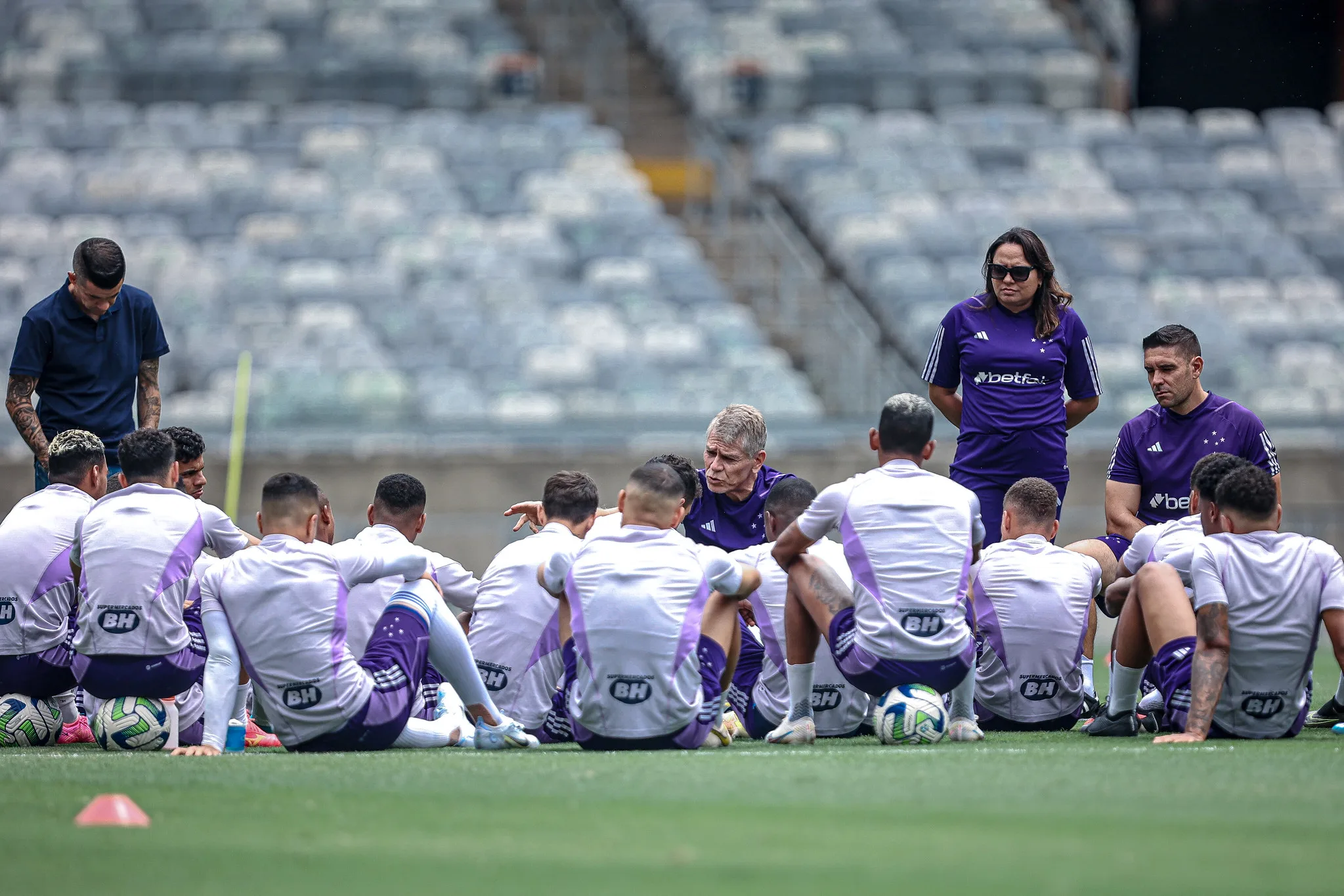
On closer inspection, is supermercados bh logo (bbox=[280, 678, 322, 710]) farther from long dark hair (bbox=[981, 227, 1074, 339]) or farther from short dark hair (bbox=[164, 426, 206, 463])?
long dark hair (bbox=[981, 227, 1074, 339])

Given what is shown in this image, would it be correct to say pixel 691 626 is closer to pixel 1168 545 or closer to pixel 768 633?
pixel 768 633

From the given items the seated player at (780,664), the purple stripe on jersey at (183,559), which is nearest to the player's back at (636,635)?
the seated player at (780,664)

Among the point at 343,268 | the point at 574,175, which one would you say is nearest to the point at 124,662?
the point at 343,268

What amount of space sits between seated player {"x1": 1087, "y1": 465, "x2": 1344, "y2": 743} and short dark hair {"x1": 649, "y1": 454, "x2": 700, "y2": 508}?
184 centimetres

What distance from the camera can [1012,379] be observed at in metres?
7.76

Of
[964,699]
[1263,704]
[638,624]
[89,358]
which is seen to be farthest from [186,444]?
[1263,704]

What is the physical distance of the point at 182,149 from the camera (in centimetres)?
1747

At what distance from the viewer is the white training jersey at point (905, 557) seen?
6.23 meters

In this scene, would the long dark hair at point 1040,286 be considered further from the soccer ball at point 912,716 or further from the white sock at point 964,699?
the soccer ball at point 912,716

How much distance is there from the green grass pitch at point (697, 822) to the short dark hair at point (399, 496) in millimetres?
1115

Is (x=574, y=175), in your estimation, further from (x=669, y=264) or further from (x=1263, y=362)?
(x=1263, y=362)

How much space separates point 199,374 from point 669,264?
466 cm

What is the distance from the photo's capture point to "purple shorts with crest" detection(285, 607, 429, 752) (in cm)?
622

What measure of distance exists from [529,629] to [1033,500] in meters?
2.21
